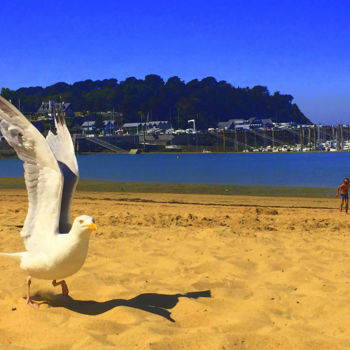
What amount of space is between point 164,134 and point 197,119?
45.7 metres

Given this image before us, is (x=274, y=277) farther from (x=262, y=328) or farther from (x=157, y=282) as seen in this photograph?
(x=262, y=328)

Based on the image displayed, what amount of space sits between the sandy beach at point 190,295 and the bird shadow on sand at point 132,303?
0.01 m

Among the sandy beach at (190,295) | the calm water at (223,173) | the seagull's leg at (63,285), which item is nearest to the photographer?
the sandy beach at (190,295)

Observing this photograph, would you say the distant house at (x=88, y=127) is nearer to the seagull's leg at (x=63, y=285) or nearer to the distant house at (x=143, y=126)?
the distant house at (x=143, y=126)

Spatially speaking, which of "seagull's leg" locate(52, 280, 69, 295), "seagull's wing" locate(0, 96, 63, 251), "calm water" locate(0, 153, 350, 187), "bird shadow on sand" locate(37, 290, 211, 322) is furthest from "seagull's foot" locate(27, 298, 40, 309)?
"calm water" locate(0, 153, 350, 187)

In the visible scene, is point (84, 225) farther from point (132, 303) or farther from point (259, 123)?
point (259, 123)

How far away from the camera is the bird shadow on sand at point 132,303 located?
461 centimetres

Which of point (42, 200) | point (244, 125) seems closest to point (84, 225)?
point (42, 200)

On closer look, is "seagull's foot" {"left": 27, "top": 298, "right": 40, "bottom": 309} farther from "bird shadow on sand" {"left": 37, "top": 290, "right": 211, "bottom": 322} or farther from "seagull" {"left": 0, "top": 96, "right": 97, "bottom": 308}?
"bird shadow on sand" {"left": 37, "top": 290, "right": 211, "bottom": 322}

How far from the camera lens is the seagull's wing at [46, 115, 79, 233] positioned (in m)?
4.74

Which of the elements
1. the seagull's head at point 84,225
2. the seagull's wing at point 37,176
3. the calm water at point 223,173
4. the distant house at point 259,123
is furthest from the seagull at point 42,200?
the distant house at point 259,123

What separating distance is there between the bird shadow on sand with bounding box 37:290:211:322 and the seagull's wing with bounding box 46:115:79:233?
29.4 inches

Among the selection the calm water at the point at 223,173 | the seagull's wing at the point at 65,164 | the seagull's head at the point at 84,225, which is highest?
the seagull's wing at the point at 65,164

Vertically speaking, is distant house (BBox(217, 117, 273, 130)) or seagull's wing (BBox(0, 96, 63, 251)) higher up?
distant house (BBox(217, 117, 273, 130))
